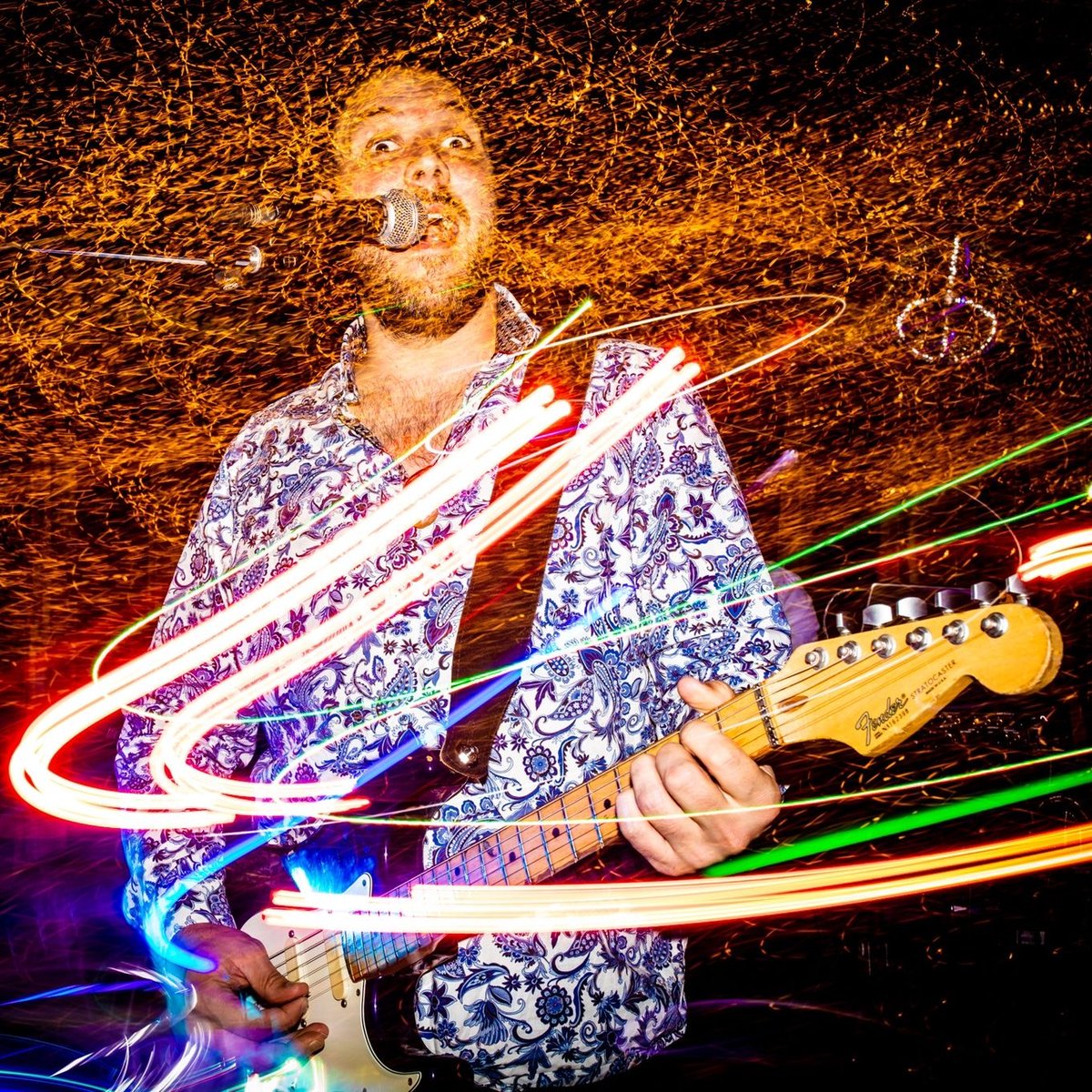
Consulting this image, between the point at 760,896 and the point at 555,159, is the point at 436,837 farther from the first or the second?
the point at 555,159

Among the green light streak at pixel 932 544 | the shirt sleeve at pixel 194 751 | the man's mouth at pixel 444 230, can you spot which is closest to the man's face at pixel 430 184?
the man's mouth at pixel 444 230

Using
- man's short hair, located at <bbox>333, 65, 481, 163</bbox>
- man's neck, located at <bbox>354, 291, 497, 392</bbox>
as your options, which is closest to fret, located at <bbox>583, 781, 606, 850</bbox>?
man's neck, located at <bbox>354, 291, 497, 392</bbox>

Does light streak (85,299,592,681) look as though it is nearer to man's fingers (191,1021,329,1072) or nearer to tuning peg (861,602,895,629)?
man's fingers (191,1021,329,1072)

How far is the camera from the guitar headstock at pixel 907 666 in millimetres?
897

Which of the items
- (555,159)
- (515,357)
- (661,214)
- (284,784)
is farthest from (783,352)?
(284,784)

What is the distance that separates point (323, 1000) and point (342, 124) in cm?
144

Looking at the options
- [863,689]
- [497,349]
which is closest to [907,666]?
[863,689]

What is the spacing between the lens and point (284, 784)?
1.53 metres

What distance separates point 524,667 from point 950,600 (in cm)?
61

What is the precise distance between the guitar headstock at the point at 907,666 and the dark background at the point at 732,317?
3.53 feet

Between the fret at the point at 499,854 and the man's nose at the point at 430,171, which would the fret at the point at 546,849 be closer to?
the fret at the point at 499,854

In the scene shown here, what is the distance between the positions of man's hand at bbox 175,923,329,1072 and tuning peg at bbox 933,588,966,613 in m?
0.97

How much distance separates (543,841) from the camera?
1269mm

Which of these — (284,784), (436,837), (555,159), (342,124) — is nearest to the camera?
(436,837)
